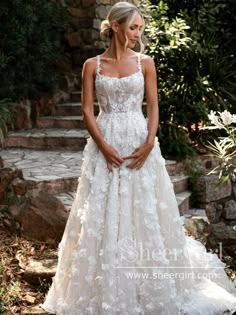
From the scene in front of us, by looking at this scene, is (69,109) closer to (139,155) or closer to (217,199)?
(217,199)

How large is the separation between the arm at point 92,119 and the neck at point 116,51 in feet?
0.35

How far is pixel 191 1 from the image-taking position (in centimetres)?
604

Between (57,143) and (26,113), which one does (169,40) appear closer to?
(57,143)

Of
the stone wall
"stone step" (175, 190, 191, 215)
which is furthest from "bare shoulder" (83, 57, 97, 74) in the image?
the stone wall

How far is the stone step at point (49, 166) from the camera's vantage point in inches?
171

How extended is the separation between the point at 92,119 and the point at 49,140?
11.0ft

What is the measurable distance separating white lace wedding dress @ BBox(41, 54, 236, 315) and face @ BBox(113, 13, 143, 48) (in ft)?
0.50

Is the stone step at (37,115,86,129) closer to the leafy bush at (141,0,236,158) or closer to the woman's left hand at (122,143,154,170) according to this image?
the leafy bush at (141,0,236,158)

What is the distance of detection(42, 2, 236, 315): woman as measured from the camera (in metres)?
2.69

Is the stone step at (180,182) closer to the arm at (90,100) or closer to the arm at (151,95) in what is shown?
the arm at (151,95)

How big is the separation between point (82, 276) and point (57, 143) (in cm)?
339

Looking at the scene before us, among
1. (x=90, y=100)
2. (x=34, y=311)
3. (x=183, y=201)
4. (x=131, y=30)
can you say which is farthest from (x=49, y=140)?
(x=131, y=30)

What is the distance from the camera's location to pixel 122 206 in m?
2.73

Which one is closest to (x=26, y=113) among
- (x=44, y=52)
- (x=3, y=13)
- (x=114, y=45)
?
(x=44, y=52)
